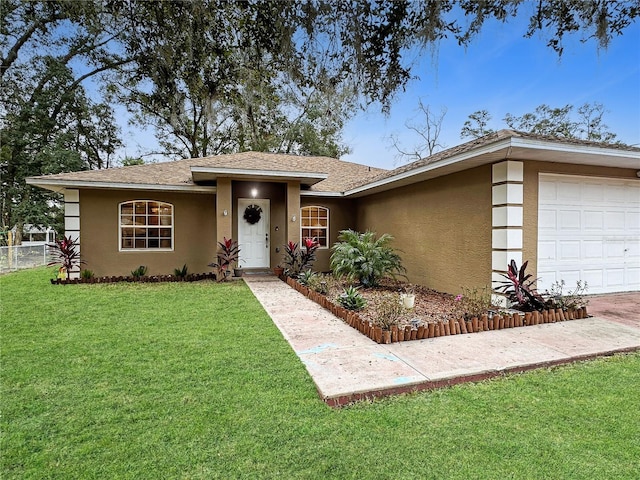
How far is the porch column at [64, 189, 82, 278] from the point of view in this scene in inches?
343

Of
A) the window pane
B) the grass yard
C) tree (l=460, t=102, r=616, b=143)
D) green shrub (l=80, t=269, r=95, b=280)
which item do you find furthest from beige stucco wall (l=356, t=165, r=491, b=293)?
tree (l=460, t=102, r=616, b=143)

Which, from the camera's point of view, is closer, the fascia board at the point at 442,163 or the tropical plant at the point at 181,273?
the fascia board at the point at 442,163

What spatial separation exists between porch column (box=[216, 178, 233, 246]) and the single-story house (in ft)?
0.09

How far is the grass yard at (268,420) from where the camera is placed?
195 centimetres

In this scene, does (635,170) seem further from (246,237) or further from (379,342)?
(246,237)

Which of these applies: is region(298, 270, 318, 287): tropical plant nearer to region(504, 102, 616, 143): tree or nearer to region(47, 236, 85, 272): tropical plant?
region(47, 236, 85, 272): tropical plant

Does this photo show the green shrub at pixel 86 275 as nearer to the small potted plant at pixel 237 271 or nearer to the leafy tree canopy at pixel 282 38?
the small potted plant at pixel 237 271

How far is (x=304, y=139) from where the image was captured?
21.0 m

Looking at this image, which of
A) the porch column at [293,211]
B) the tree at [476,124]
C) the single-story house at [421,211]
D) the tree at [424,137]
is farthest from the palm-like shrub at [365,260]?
the tree at [476,124]

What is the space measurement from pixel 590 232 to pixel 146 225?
34.0ft

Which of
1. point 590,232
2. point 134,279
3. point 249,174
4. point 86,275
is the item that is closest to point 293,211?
point 249,174

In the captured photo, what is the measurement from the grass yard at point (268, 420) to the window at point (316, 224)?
23.3ft

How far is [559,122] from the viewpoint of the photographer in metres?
22.1

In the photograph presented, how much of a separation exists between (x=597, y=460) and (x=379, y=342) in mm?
2240
